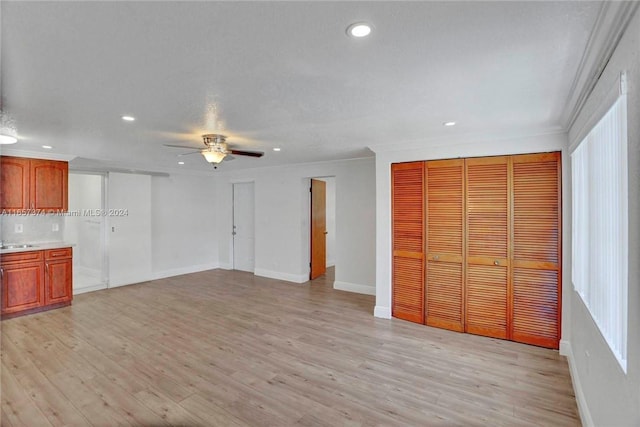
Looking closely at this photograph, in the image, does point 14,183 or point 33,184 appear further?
point 33,184

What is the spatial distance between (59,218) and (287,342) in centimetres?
473

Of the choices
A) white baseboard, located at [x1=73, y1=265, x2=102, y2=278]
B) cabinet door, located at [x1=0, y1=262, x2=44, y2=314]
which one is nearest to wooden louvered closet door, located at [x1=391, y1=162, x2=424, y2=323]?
cabinet door, located at [x1=0, y1=262, x2=44, y2=314]

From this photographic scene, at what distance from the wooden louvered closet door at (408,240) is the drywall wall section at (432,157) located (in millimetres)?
83

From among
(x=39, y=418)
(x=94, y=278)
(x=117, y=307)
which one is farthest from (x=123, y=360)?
(x=94, y=278)

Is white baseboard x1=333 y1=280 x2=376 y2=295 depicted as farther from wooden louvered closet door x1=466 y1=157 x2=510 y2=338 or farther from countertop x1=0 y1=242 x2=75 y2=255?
countertop x1=0 y1=242 x2=75 y2=255

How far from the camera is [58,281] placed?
190 inches

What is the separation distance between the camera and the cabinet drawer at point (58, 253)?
472 centimetres

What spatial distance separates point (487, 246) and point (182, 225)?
6305 millimetres

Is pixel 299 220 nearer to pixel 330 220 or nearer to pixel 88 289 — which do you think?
pixel 330 220

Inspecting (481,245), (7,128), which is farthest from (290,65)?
(7,128)

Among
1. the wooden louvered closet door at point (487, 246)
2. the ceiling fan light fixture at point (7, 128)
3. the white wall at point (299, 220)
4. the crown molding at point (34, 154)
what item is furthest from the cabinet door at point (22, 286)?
the wooden louvered closet door at point (487, 246)

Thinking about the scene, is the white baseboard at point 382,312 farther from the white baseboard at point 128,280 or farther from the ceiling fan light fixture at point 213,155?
the white baseboard at point 128,280

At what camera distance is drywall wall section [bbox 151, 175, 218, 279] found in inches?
267

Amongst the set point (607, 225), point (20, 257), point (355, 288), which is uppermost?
point (607, 225)
